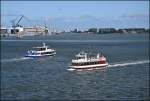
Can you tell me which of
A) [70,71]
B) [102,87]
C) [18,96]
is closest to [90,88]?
[102,87]

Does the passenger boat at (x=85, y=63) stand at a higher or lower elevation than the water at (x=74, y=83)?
higher

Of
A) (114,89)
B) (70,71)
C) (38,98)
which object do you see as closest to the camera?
(38,98)

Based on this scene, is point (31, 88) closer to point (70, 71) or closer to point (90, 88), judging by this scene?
point (90, 88)

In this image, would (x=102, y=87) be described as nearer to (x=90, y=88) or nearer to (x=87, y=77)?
(x=90, y=88)

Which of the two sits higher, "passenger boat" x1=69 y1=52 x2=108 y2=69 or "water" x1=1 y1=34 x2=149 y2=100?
"passenger boat" x1=69 y1=52 x2=108 y2=69

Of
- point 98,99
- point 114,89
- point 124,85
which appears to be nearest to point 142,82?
point 124,85

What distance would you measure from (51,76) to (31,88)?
15.9m

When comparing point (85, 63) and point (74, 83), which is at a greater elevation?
point (85, 63)

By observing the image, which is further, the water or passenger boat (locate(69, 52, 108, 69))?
passenger boat (locate(69, 52, 108, 69))

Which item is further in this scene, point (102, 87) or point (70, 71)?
point (70, 71)

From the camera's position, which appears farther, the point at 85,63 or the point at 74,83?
the point at 85,63

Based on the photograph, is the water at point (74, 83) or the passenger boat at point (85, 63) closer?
the water at point (74, 83)

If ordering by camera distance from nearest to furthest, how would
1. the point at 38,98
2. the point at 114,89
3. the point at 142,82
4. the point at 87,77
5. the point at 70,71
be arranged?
1. the point at 38,98
2. the point at 114,89
3. the point at 142,82
4. the point at 87,77
5. the point at 70,71

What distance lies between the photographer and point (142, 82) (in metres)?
72.9
